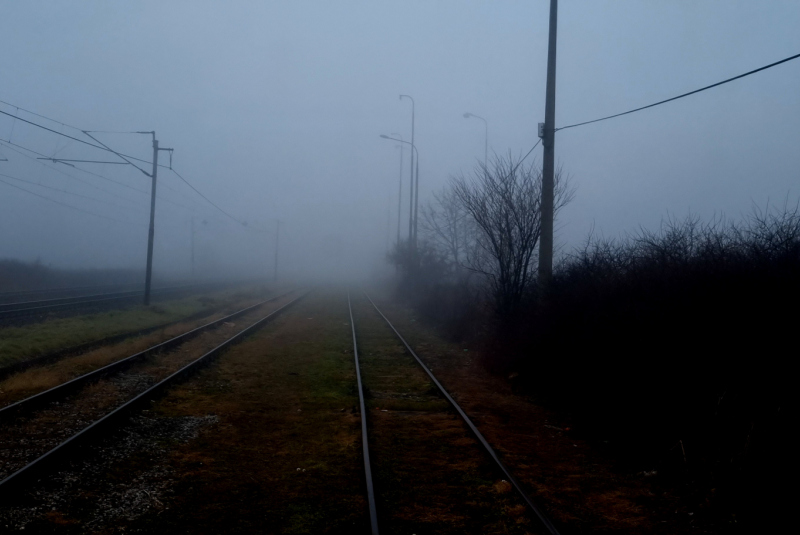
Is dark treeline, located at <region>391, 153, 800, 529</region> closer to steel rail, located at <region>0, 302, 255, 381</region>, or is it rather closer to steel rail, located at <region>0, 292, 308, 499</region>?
steel rail, located at <region>0, 292, 308, 499</region>

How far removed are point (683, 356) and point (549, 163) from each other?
696 centimetres

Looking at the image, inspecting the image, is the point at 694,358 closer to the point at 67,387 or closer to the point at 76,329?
the point at 67,387

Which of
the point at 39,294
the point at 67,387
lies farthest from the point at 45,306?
the point at 67,387

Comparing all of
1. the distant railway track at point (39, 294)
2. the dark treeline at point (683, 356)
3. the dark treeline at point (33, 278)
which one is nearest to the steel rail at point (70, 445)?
the dark treeline at point (683, 356)

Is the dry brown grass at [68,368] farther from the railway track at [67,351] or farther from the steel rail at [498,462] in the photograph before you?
the steel rail at [498,462]

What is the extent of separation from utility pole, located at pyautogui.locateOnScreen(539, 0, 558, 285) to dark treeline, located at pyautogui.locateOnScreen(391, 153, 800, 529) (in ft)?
1.45

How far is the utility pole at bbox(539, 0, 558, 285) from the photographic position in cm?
1315

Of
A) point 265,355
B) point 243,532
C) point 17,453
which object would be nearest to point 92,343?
point 265,355

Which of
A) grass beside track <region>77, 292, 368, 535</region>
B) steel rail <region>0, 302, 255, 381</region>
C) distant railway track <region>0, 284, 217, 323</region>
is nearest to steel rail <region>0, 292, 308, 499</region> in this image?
grass beside track <region>77, 292, 368, 535</region>

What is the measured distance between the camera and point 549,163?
43.7 ft

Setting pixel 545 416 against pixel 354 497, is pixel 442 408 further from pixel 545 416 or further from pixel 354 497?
pixel 354 497

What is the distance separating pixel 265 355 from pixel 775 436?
1226cm

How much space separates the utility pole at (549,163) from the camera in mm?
13148

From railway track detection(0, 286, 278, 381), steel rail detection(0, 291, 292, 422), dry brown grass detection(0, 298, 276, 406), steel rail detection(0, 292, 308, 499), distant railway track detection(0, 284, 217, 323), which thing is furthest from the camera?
distant railway track detection(0, 284, 217, 323)
